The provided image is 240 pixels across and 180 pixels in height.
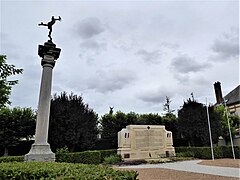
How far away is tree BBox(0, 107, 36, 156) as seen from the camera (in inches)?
512

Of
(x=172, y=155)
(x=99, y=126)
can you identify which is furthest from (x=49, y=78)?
(x=172, y=155)

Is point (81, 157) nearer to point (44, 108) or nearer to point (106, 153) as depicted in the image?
point (106, 153)

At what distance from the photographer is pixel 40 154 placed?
8.47 m

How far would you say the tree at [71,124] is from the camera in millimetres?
13648

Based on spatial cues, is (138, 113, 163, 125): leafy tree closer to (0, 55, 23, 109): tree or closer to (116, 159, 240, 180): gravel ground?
(116, 159, 240, 180): gravel ground

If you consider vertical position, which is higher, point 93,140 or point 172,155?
point 93,140

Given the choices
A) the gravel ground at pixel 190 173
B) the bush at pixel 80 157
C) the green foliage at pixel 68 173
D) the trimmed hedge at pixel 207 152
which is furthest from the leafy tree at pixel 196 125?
the green foliage at pixel 68 173

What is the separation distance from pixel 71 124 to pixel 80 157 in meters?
2.36

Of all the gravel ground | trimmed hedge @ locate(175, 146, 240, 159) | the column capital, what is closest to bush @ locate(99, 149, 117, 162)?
trimmed hedge @ locate(175, 146, 240, 159)

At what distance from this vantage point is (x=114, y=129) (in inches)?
700

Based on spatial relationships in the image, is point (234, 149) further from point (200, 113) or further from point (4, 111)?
point (4, 111)

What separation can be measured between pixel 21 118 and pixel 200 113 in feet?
46.5

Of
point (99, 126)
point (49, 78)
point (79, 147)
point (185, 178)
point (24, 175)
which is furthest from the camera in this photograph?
point (99, 126)

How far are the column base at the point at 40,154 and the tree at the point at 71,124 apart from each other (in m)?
4.93
